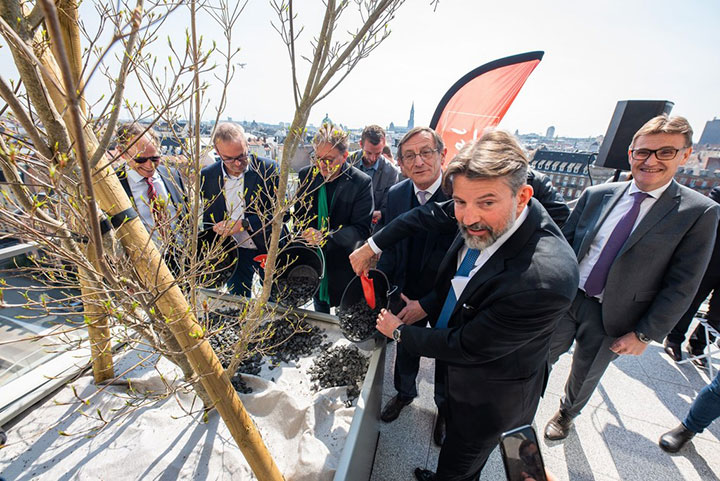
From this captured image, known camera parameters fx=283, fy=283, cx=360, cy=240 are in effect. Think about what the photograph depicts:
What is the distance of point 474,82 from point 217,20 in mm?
4634

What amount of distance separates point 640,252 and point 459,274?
4.13ft

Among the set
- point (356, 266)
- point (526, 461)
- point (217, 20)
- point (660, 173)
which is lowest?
point (526, 461)

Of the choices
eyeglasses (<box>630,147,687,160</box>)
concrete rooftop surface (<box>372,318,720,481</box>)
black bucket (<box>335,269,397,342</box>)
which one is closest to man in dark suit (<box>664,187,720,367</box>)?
concrete rooftop surface (<box>372,318,720,481</box>)

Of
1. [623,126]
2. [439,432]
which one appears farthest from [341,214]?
[623,126]

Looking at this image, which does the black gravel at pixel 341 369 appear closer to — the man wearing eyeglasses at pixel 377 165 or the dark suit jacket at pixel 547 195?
the dark suit jacket at pixel 547 195

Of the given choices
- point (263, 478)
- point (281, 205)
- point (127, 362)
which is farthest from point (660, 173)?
point (127, 362)

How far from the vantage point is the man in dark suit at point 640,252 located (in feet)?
5.64

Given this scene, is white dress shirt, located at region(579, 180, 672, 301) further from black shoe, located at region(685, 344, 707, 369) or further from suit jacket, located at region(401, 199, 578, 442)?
black shoe, located at region(685, 344, 707, 369)

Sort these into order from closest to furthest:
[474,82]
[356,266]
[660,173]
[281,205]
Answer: [281,205]
[660,173]
[356,266]
[474,82]

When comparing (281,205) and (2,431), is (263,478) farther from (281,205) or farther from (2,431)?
(2,431)

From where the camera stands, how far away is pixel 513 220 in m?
1.27

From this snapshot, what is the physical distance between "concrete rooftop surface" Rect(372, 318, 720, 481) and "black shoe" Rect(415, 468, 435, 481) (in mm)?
75

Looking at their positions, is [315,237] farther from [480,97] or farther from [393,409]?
[480,97]

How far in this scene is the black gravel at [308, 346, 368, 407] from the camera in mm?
2035
